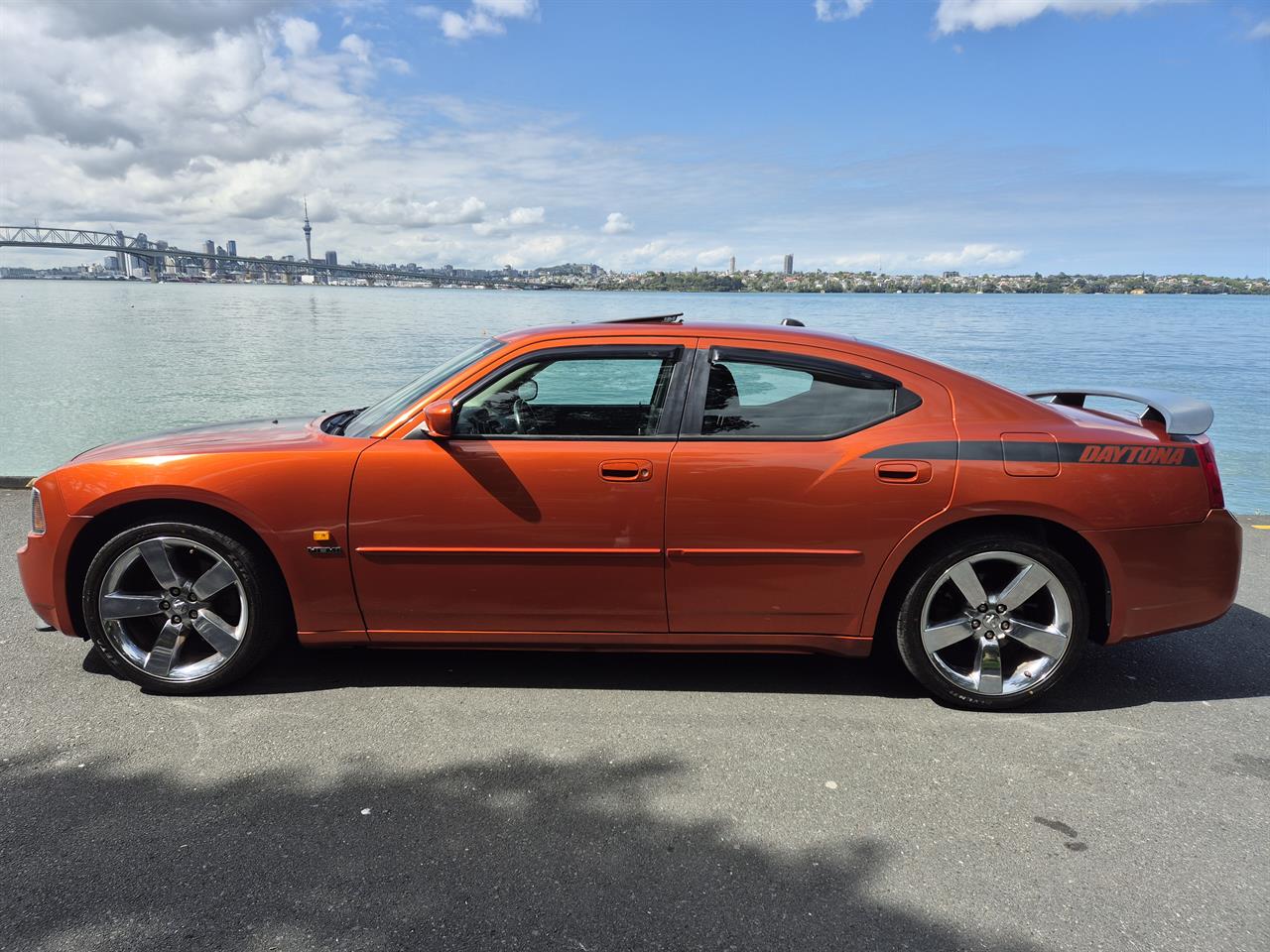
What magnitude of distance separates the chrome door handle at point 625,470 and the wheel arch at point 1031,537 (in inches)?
43.1

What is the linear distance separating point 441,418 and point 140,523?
1403 millimetres

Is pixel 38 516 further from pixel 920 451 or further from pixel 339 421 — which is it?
pixel 920 451

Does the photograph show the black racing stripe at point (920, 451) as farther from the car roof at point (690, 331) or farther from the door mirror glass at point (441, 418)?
the door mirror glass at point (441, 418)

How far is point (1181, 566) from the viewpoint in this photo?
3373 millimetres

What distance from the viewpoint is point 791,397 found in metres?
3.43

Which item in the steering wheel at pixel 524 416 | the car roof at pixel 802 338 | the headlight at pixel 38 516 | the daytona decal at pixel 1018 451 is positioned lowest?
the headlight at pixel 38 516

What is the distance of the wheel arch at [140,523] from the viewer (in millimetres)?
3410

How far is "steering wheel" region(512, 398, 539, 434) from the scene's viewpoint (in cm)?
347

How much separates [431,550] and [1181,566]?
3.06 metres

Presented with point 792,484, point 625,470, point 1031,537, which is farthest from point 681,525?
point 1031,537

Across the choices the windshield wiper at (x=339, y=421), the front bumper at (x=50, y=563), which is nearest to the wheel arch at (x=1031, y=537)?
the windshield wiper at (x=339, y=421)

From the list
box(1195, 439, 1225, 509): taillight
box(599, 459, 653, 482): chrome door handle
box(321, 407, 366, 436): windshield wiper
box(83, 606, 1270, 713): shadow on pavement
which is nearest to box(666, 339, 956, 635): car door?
box(599, 459, 653, 482): chrome door handle

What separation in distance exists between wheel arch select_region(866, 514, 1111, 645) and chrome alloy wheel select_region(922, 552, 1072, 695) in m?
0.10

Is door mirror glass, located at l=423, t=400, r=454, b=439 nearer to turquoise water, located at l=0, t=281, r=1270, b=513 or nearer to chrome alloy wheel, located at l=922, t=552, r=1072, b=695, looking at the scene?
turquoise water, located at l=0, t=281, r=1270, b=513
